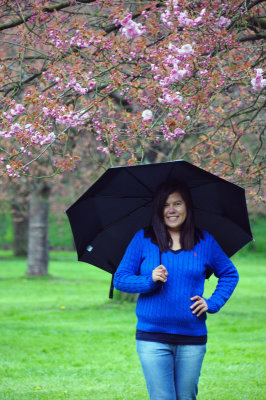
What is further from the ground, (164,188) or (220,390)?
(164,188)

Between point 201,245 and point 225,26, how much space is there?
238 centimetres

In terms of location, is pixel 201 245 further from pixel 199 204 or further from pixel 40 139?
→ pixel 40 139

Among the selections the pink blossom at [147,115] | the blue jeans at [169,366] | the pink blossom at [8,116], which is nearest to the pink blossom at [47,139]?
the pink blossom at [8,116]

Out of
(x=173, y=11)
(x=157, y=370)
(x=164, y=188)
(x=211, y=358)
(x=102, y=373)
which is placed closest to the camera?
(x=157, y=370)

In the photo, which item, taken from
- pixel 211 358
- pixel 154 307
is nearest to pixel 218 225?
pixel 154 307

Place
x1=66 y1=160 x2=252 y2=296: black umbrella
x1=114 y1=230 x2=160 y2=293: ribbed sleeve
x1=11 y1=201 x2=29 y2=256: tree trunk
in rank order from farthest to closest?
x1=11 y1=201 x2=29 y2=256: tree trunk < x1=66 y1=160 x2=252 y2=296: black umbrella < x1=114 y1=230 x2=160 y2=293: ribbed sleeve

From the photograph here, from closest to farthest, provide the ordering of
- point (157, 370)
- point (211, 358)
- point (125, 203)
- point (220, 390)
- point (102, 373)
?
1. point (157, 370)
2. point (125, 203)
3. point (220, 390)
4. point (102, 373)
5. point (211, 358)

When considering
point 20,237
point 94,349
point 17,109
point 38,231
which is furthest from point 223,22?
point 20,237

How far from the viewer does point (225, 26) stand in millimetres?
5801

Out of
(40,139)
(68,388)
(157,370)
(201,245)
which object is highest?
(40,139)

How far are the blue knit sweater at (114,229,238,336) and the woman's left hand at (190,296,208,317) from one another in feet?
0.11

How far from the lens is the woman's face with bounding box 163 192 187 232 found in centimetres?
421

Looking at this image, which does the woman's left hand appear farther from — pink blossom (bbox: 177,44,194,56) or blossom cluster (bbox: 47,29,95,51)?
blossom cluster (bbox: 47,29,95,51)

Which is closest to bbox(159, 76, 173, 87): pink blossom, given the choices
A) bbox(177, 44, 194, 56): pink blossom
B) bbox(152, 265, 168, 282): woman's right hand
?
bbox(177, 44, 194, 56): pink blossom
